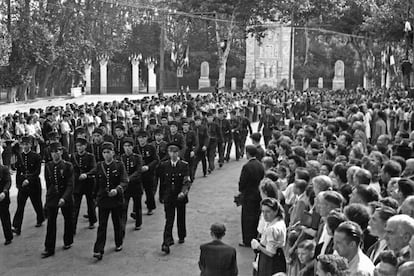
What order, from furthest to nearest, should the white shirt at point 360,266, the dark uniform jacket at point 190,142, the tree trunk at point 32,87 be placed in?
the tree trunk at point 32,87, the dark uniform jacket at point 190,142, the white shirt at point 360,266

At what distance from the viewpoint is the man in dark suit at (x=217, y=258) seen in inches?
273

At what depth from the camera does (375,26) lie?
38.9 meters

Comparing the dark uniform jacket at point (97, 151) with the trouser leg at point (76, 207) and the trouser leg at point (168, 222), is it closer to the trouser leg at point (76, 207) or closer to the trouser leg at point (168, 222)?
the trouser leg at point (76, 207)

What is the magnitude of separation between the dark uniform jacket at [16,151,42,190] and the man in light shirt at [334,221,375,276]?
Result: 7637mm

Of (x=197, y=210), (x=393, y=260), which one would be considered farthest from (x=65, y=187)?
(x=393, y=260)

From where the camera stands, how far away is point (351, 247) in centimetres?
525

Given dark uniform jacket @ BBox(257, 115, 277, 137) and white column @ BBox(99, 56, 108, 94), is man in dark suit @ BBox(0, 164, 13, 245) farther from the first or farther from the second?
white column @ BBox(99, 56, 108, 94)

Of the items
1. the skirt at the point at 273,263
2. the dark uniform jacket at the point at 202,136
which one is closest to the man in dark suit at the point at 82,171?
the dark uniform jacket at the point at 202,136

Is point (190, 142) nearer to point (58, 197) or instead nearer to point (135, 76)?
point (58, 197)

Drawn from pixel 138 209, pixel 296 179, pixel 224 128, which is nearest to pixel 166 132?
pixel 224 128

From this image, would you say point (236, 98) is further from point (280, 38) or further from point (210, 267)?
point (280, 38)

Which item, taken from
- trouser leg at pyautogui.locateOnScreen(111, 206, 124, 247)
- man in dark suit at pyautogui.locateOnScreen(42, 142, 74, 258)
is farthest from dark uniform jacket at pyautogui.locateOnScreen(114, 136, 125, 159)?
trouser leg at pyautogui.locateOnScreen(111, 206, 124, 247)

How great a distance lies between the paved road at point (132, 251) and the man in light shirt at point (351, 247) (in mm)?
4153

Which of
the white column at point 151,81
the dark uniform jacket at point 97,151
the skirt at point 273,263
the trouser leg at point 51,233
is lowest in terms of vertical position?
the trouser leg at point 51,233
